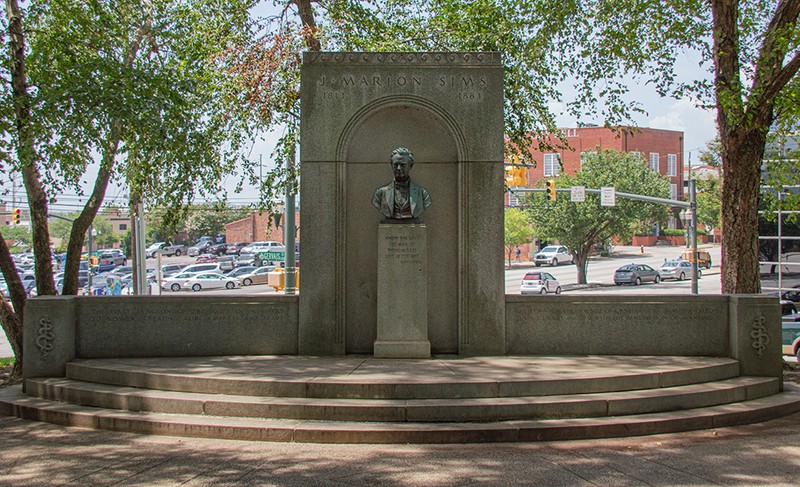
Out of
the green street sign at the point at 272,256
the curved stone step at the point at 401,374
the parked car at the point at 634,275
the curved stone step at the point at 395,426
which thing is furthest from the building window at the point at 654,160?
the curved stone step at the point at 395,426

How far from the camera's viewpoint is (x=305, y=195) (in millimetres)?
11531

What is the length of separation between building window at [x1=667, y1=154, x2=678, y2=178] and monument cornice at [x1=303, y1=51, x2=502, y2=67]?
79.7 meters

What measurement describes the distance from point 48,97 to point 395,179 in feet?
19.3

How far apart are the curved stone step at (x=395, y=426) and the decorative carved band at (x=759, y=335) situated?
166 cm

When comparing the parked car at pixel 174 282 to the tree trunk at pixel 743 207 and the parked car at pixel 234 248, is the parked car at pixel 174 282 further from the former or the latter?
the tree trunk at pixel 743 207

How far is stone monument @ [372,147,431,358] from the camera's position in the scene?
11.0 m

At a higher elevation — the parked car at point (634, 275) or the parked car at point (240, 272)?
the parked car at point (240, 272)

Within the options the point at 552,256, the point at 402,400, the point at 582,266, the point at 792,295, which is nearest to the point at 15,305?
the point at 402,400

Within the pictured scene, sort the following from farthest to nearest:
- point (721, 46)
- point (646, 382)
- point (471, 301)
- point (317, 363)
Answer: point (721, 46), point (471, 301), point (317, 363), point (646, 382)

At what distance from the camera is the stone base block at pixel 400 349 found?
36.0 feet

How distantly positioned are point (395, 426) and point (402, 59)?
19.3ft

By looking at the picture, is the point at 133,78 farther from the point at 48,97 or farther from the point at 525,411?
the point at 525,411

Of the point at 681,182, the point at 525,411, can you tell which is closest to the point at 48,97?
the point at 525,411

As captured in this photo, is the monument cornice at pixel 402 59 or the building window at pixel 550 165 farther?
the building window at pixel 550 165
